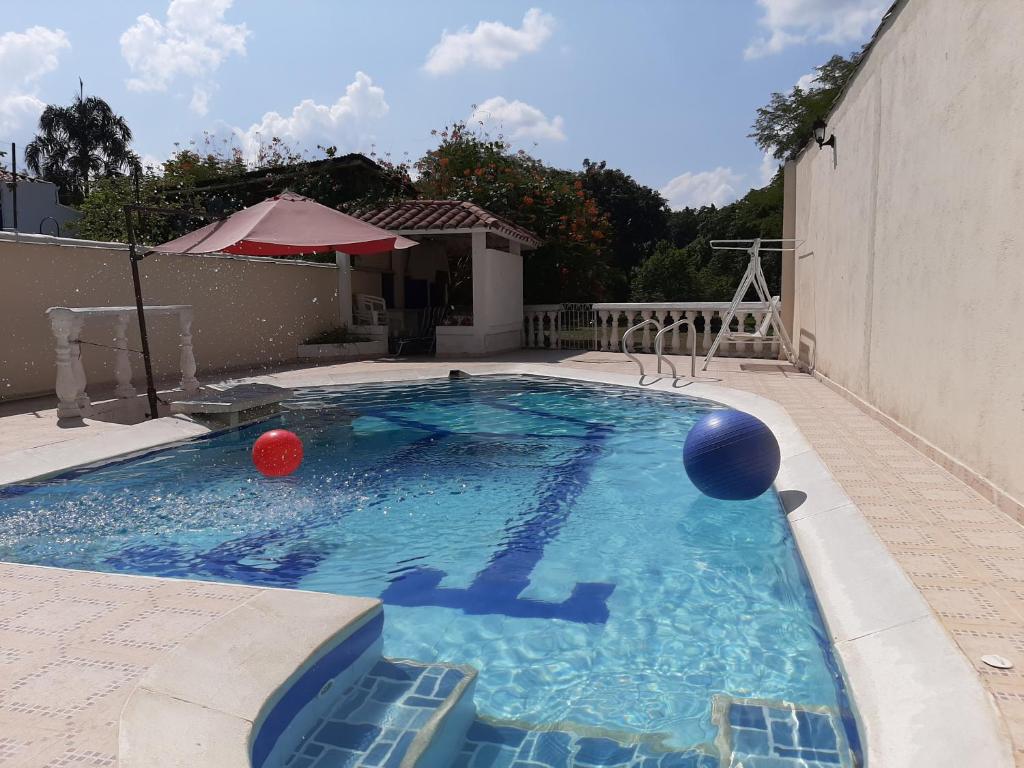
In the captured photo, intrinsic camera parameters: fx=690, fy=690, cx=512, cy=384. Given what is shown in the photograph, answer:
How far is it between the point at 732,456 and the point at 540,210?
1563 cm

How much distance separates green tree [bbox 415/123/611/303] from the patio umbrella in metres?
9.82

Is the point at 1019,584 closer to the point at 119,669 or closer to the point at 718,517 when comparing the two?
the point at 718,517

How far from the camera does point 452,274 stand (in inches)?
834

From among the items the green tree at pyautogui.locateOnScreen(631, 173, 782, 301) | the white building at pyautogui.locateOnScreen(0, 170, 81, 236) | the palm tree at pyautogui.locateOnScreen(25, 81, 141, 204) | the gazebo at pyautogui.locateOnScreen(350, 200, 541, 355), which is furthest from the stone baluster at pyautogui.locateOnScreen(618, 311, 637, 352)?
the palm tree at pyautogui.locateOnScreen(25, 81, 141, 204)

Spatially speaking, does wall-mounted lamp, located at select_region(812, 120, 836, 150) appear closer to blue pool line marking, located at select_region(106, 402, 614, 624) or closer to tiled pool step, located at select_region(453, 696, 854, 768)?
blue pool line marking, located at select_region(106, 402, 614, 624)

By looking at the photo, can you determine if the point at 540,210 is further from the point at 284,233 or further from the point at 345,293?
the point at 284,233

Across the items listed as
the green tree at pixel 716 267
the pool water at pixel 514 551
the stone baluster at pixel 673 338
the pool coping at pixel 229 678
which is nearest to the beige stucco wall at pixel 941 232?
the pool water at pixel 514 551

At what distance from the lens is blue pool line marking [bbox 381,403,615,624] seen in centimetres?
393

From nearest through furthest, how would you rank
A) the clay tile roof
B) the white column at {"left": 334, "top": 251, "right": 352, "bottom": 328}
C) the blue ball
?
the blue ball < the clay tile roof < the white column at {"left": 334, "top": 251, "right": 352, "bottom": 328}

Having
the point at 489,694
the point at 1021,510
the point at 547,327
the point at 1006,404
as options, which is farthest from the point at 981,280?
the point at 547,327

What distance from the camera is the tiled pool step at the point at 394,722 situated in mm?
2424

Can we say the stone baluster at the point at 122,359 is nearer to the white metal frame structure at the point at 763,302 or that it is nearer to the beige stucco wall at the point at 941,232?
the beige stucco wall at the point at 941,232

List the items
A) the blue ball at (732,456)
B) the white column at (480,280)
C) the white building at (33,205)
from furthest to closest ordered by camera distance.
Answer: the white building at (33,205) → the white column at (480,280) → the blue ball at (732,456)

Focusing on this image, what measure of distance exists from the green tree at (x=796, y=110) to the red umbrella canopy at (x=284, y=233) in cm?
2663
